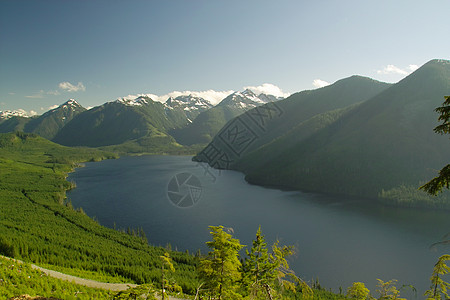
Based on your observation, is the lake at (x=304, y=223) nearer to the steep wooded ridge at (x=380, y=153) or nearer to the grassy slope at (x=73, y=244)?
the grassy slope at (x=73, y=244)

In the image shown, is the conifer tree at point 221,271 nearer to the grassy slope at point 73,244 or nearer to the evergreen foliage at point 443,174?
the evergreen foliage at point 443,174

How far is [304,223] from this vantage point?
301ft

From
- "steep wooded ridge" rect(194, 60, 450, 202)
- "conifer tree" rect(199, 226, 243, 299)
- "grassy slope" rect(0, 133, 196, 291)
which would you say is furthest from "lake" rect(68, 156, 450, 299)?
"conifer tree" rect(199, 226, 243, 299)

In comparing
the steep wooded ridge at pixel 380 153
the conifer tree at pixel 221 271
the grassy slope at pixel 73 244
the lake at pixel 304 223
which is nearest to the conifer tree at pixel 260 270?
the conifer tree at pixel 221 271

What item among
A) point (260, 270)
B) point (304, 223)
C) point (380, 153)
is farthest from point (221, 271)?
point (380, 153)

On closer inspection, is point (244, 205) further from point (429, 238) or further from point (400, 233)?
point (429, 238)

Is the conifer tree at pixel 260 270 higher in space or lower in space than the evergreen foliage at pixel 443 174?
lower

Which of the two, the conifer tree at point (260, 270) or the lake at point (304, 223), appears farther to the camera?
the lake at point (304, 223)

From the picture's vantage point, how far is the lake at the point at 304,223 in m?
62.7

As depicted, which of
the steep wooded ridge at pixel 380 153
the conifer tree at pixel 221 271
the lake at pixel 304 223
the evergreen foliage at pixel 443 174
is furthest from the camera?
the steep wooded ridge at pixel 380 153

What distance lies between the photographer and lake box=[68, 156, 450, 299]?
6269 cm

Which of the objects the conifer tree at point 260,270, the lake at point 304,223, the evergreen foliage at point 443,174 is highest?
the evergreen foliage at point 443,174

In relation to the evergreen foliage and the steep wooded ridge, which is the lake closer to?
the steep wooded ridge

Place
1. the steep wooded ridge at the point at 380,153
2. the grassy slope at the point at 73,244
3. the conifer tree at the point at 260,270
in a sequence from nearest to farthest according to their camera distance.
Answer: the conifer tree at the point at 260,270, the grassy slope at the point at 73,244, the steep wooded ridge at the point at 380,153
